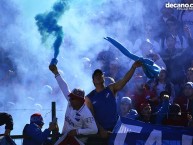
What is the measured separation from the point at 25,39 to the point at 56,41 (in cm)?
338

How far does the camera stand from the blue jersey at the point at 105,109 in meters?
7.29

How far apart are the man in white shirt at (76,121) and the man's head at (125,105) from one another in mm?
1520

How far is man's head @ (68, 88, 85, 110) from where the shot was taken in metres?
7.18

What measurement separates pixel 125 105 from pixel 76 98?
1.59 meters

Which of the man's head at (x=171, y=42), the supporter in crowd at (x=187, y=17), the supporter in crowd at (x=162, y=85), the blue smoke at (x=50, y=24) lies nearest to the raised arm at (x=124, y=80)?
the blue smoke at (x=50, y=24)

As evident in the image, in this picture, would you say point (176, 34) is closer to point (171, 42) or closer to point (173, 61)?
point (171, 42)

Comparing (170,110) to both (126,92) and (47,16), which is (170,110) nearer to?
(126,92)

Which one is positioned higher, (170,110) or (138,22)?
(138,22)

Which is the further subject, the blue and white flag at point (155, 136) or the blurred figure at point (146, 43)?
the blurred figure at point (146, 43)

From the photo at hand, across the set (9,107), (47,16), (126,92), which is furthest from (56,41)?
(9,107)

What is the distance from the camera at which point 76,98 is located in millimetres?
7188

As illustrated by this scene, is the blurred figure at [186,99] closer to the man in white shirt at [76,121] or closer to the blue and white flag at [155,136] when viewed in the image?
the blue and white flag at [155,136]

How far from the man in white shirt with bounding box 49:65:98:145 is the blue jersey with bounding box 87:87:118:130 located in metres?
0.22

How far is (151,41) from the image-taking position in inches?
410
